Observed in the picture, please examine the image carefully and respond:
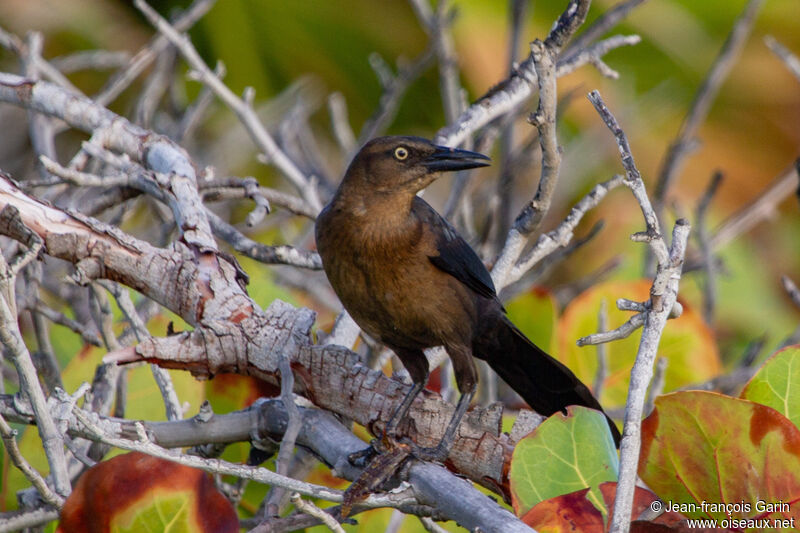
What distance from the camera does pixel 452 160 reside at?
3121 mm

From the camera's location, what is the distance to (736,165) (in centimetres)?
718

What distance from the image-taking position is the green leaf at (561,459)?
2.20 meters

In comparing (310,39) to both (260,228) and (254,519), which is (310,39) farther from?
(254,519)

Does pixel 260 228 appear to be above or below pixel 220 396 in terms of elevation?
above

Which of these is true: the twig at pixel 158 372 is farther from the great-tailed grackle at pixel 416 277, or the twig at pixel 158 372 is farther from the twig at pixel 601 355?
the twig at pixel 601 355

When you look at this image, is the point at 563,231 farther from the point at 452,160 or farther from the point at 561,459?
the point at 561,459

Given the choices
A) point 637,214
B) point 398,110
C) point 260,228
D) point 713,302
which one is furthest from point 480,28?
point 713,302

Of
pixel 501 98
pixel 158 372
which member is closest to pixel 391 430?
pixel 158 372

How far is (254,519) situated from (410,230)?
1.11 m

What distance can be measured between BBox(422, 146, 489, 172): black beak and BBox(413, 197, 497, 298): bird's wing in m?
0.22

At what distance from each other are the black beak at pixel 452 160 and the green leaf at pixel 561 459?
107 centimetres

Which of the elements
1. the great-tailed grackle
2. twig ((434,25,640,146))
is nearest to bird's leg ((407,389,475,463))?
the great-tailed grackle

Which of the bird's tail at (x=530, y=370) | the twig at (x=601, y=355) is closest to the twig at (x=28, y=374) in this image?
the bird's tail at (x=530, y=370)

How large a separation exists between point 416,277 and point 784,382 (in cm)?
127
